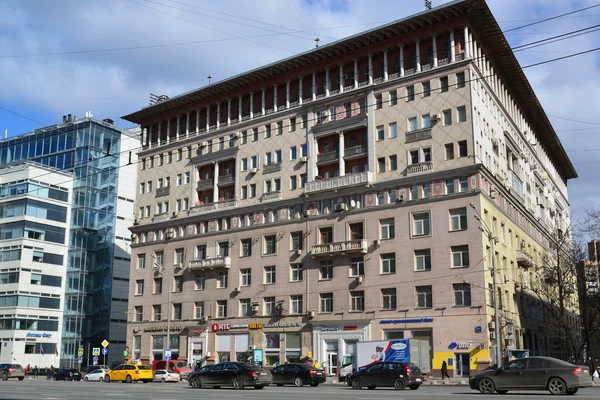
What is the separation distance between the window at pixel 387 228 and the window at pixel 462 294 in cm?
726

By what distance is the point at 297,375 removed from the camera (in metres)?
40.2

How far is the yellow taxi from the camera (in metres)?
47.6

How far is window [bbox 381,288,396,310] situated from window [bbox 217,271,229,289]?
18.1 metres

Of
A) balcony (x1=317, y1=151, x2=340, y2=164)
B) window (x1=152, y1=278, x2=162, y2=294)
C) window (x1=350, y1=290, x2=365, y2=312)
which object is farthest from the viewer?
window (x1=152, y1=278, x2=162, y2=294)

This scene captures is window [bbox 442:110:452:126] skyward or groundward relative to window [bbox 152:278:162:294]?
skyward

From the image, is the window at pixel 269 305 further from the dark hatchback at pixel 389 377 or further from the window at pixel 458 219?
the dark hatchback at pixel 389 377

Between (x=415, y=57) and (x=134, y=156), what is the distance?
48599 millimetres

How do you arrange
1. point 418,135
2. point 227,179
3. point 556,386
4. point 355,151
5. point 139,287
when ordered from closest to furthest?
point 556,386 → point 418,135 → point 355,151 → point 227,179 → point 139,287

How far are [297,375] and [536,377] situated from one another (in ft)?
58.2

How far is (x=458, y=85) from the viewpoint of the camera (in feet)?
180

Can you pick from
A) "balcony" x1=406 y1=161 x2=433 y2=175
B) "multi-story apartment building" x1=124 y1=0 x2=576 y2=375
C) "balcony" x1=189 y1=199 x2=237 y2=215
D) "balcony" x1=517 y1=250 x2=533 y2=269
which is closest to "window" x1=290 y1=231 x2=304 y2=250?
"multi-story apartment building" x1=124 y1=0 x2=576 y2=375

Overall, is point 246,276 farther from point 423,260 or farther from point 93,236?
point 93,236

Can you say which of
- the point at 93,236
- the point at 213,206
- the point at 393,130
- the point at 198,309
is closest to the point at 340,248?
the point at 393,130

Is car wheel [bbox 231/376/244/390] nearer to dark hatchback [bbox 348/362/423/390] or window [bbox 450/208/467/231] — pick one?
dark hatchback [bbox 348/362/423/390]
